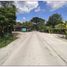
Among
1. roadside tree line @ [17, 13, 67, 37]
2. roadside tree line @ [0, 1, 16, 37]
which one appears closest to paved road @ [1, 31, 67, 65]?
roadside tree line @ [17, 13, 67, 37]

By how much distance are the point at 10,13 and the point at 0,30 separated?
3841mm

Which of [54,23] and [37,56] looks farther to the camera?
[54,23]

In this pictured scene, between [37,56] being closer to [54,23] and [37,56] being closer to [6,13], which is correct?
[6,13]

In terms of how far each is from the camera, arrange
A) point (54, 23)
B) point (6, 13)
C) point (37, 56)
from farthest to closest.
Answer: point (54, 23), point (6, 13), point (37, 56)

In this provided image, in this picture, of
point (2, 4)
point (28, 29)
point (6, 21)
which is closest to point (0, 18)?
point (6, 21)

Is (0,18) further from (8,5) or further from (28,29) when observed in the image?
(28,29)

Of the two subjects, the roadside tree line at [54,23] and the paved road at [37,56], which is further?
the roadside tree line at [54,23]

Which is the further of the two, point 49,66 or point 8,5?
point 8,5

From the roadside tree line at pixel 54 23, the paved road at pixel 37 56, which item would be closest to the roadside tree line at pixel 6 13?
the roadside tree line at pixel 54 23

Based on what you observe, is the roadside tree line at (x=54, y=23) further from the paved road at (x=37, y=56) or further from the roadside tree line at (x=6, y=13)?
the paved road at (x=37, y=56)

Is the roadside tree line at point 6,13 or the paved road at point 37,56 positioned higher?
the roadside tree line at point 6,13

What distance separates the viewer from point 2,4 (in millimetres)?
31438

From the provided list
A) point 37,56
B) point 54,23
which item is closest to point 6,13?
point 54,23

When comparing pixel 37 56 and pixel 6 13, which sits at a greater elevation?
pixel 6 13
